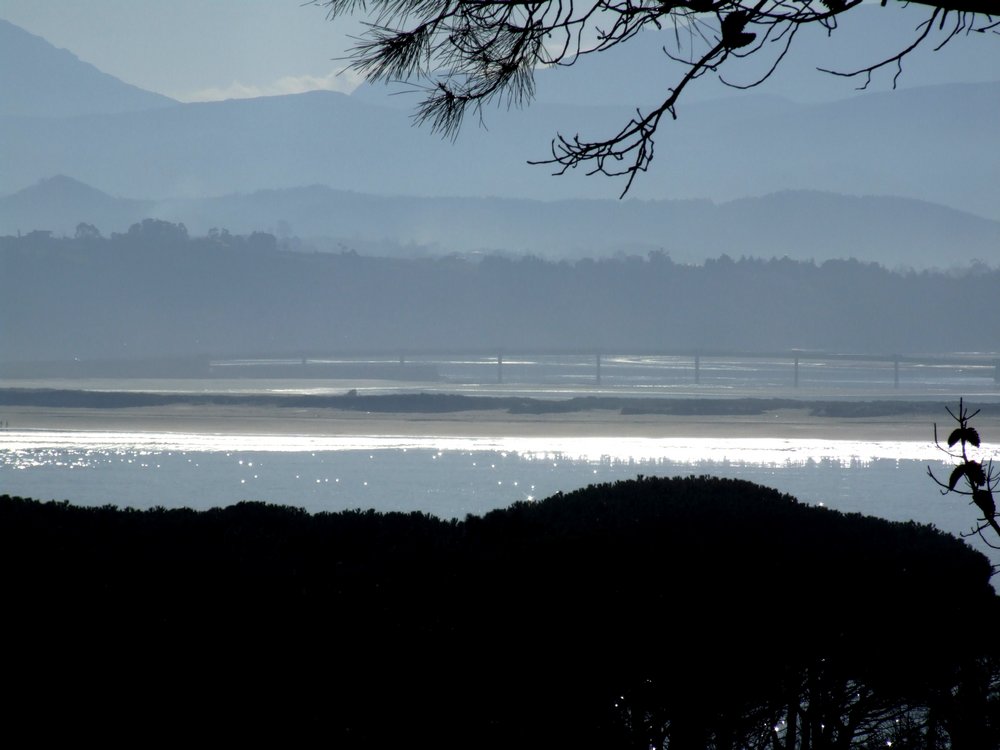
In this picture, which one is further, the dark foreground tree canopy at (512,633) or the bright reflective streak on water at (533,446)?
the bright reflective streak on water at (533,446)

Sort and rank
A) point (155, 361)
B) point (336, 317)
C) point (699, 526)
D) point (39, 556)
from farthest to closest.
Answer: point (336, 317)
point (155, 361)
point (699, 526)
point (39, 556)

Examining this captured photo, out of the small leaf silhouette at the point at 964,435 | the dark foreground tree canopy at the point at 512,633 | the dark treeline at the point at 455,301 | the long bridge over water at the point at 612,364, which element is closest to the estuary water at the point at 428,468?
the dark foreground tree canopy at the point at 512,633

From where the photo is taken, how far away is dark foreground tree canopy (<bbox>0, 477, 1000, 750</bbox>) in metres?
4.23

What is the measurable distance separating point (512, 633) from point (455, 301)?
5176 inches

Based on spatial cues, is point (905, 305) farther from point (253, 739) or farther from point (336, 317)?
point (253, 739)

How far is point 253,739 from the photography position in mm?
4199

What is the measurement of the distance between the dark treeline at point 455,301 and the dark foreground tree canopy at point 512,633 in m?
121

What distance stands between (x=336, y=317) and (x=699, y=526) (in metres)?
128

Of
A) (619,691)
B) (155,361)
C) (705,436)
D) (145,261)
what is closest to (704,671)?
(619,691)

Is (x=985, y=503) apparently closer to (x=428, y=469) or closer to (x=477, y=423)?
(x=428, y=469)

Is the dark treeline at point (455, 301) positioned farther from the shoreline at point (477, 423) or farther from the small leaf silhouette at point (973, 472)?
the small leaf silhouette at point (973, 472)

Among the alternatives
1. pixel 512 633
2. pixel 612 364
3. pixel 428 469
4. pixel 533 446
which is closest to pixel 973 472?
pixel 512 633

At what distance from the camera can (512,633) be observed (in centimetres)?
446

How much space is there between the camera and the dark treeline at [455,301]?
128750 millimetres
